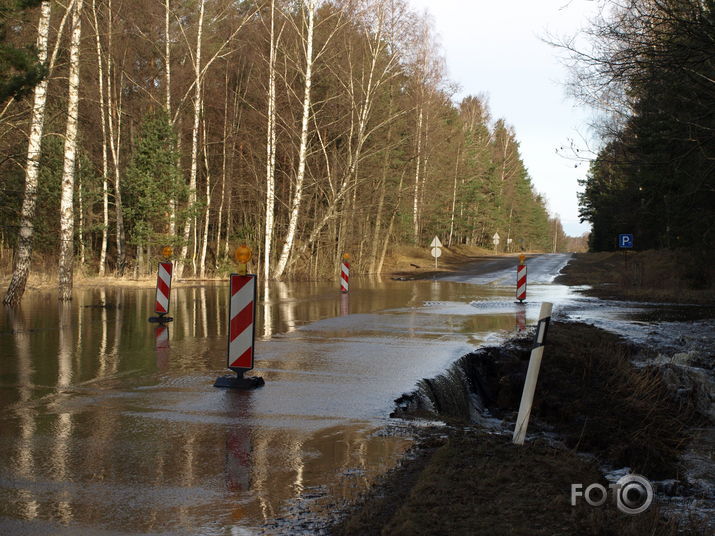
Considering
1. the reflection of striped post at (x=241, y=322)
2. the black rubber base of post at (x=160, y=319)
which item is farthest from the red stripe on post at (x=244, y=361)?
the black rubber base of post at (x=160, y=319)

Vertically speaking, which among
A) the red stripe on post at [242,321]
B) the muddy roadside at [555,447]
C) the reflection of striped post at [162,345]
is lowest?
the muddy roadside at [555,447]

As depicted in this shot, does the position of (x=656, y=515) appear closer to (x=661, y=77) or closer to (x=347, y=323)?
(x=661, y=77)

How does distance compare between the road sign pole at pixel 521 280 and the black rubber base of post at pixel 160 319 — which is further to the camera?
the road sign pole at pixel 521 280

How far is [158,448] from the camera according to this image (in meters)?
6.00

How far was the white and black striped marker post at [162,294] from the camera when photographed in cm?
1507

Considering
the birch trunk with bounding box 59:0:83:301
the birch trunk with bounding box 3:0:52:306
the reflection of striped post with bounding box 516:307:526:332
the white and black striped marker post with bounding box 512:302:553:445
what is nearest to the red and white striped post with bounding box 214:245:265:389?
the white and black striped marker post with bounding box 512:302:553:445

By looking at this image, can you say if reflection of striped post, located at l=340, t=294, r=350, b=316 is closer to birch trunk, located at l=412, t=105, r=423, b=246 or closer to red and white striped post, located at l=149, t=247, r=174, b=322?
red and white striped post, located at l=149, t=247, r=174, b=322

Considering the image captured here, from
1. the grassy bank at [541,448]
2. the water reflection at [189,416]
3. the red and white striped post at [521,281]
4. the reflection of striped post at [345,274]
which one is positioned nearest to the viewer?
the grassy bank at [541,448]

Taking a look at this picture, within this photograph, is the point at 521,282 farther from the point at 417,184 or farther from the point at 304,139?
the point at 417,184

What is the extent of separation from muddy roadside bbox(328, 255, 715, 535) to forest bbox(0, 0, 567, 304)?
12771 millimetres

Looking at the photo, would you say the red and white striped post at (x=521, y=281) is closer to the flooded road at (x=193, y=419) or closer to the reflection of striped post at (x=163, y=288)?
the flooded road at (x=193, y=419)

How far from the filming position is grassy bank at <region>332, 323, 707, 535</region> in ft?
14.0

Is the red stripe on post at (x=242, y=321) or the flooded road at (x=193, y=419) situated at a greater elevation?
the red stripe on post at (x=242, y=321)

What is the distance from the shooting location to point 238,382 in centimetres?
854
